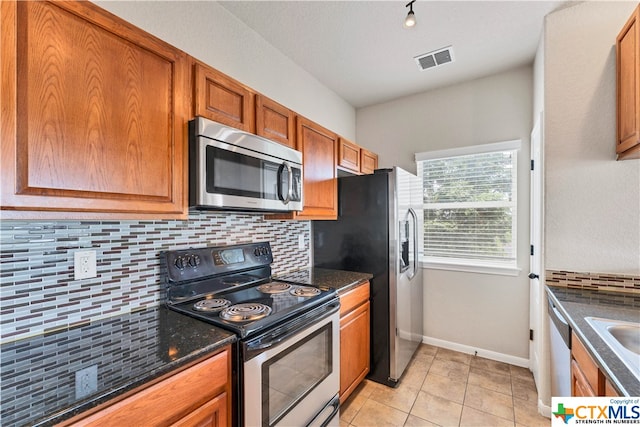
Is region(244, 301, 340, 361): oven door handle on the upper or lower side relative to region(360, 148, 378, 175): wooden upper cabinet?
lower

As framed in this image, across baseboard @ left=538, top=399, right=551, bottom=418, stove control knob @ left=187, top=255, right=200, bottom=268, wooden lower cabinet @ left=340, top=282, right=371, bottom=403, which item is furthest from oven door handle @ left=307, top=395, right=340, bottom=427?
baseboard @ left=538, top=399, right=551, bottom=418

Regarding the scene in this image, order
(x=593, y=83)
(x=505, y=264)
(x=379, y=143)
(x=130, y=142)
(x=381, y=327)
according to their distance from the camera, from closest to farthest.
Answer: (x=130, y=142) < (x=593, y=83) < (x=381, y=327) < (x=505, y=264) < (x=379, y=143)

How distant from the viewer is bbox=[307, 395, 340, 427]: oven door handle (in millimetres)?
1558

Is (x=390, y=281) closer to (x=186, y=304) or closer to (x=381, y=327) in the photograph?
(x=381, y=327)

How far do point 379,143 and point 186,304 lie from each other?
2656 millimetres

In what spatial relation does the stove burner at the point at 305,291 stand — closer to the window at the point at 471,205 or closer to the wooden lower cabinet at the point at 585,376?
the wooden lower cabinet at the point at 585,376

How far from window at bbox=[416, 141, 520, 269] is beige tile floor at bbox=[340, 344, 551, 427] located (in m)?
0.94

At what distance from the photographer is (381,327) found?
2.29 meters

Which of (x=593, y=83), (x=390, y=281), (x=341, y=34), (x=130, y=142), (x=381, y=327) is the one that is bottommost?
(x=381, y=327)

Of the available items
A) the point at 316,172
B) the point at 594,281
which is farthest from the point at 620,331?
the point at 316,172

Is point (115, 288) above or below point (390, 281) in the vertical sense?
above

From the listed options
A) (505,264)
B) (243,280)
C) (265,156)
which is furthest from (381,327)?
(265,156)

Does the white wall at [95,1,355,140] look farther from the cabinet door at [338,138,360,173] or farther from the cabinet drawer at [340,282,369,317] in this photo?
the cabinet drawer at [340,282,369,317]

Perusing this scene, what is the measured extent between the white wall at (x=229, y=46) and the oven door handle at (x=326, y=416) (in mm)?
2221
